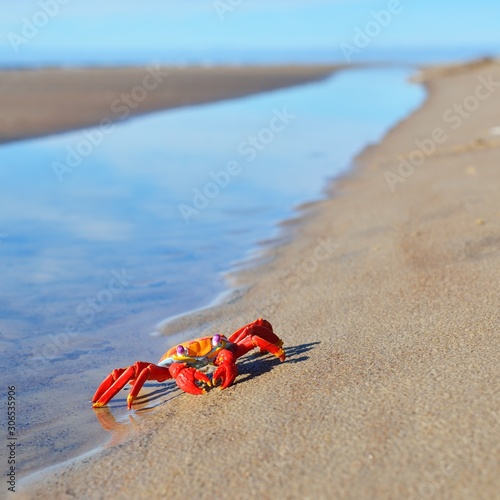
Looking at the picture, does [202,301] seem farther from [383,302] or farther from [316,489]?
[316,489]

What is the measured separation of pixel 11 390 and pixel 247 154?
519 inches

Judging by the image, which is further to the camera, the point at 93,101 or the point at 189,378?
the point at 93,101

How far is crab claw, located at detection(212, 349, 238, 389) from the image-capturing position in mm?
5383

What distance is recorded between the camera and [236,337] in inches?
226

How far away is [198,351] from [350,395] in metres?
1.18

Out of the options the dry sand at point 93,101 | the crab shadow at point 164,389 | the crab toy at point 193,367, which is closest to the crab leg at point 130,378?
the crab toy at point 193,367

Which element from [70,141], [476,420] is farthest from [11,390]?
[70,141]

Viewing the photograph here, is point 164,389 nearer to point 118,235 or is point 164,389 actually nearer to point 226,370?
point 226,370

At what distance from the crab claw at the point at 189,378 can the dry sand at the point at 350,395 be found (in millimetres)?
86

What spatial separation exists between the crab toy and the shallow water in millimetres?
205

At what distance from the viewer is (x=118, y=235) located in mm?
10781

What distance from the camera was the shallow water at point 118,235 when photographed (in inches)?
244

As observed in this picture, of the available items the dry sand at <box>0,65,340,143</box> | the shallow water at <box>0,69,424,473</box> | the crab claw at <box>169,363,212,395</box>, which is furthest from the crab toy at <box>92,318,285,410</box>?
the dry sand at <box>0,65,340,143</box>

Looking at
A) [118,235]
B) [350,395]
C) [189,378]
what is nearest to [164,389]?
[189,378]
